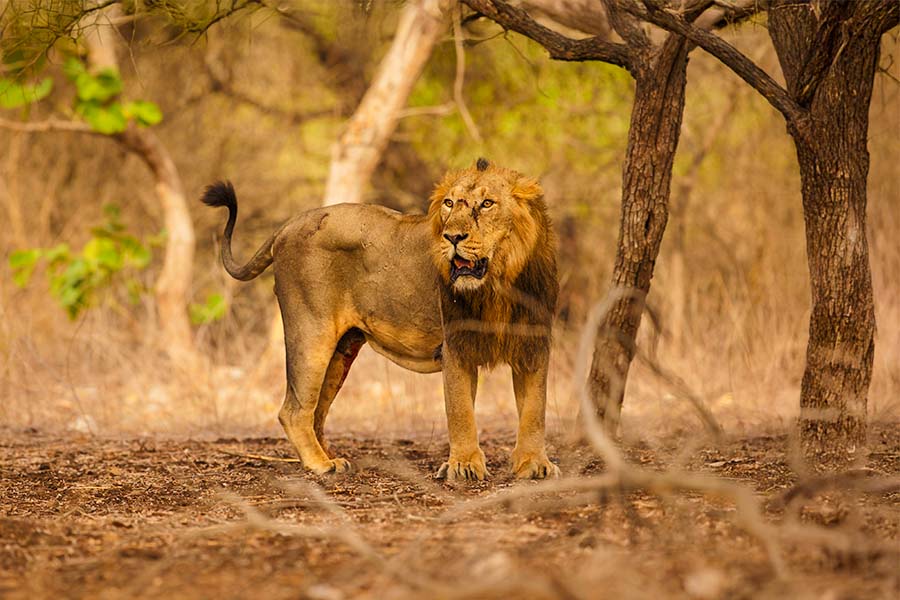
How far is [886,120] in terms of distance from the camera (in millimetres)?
9891

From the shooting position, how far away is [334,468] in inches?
210

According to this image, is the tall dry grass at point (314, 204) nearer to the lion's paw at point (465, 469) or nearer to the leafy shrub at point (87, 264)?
the leafy shrub at point (87, 264)

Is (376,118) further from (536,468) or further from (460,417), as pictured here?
(536,468)

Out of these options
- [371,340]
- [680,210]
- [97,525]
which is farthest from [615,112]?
[97,525]

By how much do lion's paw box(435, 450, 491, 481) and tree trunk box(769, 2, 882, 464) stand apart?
1.28 metres

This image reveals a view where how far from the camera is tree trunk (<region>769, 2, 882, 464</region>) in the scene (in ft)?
15.9

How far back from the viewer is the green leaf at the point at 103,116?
883 cm

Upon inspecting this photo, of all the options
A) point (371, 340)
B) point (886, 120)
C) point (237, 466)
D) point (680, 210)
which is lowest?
point (237, 466)

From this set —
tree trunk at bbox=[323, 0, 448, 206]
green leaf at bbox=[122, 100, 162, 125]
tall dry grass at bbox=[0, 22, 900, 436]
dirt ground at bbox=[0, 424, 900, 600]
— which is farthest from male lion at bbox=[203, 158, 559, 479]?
green leaf at bbox=[122, 100, 162, 125]

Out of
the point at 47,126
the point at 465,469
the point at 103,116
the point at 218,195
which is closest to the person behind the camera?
the point at 465,469

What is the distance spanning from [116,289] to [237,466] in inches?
215

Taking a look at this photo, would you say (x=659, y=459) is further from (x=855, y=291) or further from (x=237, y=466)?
(x=237, y=466)

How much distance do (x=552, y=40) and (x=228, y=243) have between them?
1746 millimetres

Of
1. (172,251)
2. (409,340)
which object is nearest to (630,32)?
(409,340)
